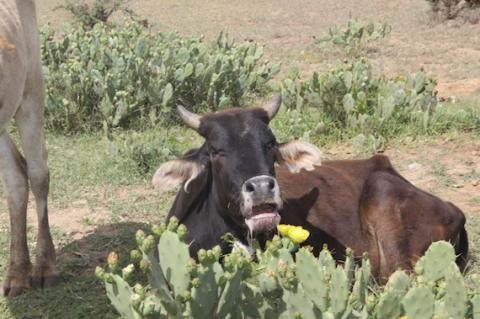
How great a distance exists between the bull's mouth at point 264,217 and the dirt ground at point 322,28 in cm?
690

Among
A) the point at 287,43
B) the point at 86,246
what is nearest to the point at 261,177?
the point at 86,246

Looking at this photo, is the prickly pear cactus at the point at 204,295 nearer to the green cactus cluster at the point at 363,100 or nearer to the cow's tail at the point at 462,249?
the cow's tail at the point at 462,249

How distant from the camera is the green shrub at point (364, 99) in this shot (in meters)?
8.14

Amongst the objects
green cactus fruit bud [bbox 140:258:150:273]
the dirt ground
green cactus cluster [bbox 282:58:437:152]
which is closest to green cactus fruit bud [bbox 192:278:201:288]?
green cactus fruit bud [bbox 140:258:150:273]

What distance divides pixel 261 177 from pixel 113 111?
492cm

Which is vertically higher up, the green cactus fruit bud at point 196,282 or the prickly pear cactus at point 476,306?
the green cactus fruit bud at point 196,282

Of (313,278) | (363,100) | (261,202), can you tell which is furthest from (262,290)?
(363,100)

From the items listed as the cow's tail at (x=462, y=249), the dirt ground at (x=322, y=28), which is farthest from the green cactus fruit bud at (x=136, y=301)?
the dirt ground at (x=322, y=28)

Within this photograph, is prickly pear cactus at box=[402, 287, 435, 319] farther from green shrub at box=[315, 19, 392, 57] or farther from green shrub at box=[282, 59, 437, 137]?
green shrub at box=[315, 19, 392, 57]

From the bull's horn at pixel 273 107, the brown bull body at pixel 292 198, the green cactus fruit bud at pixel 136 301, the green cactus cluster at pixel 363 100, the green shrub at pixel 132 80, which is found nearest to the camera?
the green cactus fruit bud at pixel 136 301

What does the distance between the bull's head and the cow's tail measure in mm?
1257

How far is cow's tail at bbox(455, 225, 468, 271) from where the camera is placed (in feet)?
16.7

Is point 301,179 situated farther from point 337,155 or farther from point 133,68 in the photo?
point 133,68

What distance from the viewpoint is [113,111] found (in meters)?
8.74
